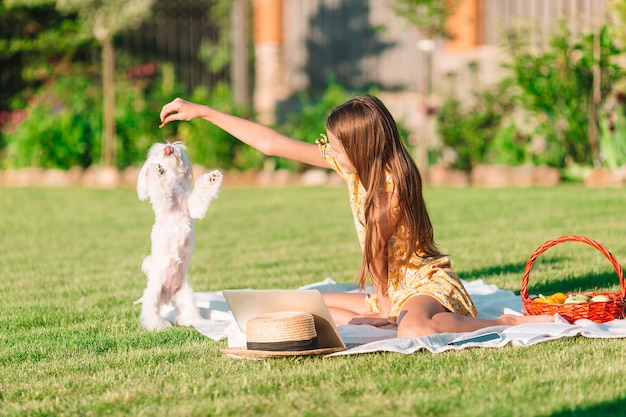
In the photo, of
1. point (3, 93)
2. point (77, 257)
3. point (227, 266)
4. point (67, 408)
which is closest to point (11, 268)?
point (77, 257)

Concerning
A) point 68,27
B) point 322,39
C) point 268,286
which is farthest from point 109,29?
point 268,286

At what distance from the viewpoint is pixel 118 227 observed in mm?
10039

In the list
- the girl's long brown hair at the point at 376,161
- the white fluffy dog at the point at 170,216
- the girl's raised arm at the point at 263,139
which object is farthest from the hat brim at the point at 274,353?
the girl's raised arm at the point at 263,139

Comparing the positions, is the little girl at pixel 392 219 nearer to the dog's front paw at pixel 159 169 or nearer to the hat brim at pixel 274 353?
the dog's front paw at pixel 159 169

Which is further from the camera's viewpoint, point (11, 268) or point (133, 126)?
point (133, 126)

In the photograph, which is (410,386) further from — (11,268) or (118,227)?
(118,227)

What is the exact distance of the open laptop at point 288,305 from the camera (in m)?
4.56

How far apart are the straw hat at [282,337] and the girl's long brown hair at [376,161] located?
0.62 meters

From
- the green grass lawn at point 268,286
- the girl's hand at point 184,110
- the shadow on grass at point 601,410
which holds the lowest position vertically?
the shadow on grass at point 601,410

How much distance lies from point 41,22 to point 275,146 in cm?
1154

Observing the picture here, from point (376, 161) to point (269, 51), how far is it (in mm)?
11374

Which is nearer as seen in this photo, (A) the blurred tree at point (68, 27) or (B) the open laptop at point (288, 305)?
(B) the open laptop at point (288, 305)

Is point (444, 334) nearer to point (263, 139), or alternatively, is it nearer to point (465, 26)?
point (263, 139)

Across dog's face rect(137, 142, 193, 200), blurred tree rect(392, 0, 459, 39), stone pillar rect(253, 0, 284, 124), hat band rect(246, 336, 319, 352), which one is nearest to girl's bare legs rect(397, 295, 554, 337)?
hat band rect(246, 336, 319, 352)
